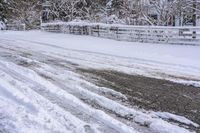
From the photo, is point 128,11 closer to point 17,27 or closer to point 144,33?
point 144,33

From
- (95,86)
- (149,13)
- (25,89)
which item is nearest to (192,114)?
(95,86)

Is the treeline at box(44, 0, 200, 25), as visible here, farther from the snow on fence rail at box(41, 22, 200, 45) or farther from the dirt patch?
the dirt patch

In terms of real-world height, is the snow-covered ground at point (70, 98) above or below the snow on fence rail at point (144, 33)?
below

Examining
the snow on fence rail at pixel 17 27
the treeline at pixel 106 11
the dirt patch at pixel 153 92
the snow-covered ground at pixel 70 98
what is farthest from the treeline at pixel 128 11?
the dirt patch at pixel 153 92

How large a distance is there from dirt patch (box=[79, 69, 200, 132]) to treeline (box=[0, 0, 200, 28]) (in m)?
18.8

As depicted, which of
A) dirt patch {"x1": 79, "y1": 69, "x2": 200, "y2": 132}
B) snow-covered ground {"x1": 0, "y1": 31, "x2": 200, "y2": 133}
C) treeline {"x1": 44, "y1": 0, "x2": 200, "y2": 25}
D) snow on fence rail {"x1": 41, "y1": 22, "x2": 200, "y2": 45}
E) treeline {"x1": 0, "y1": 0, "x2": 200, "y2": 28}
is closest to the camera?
snow-covered ground {"x1": 0, "y1": 31, "x2": 200, "y2": 133}

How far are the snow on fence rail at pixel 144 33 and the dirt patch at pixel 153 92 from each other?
415 inches

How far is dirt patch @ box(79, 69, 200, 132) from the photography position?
7407 millimetres

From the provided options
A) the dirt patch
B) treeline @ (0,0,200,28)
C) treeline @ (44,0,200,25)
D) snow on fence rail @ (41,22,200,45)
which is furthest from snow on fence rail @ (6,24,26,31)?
the dirt patch

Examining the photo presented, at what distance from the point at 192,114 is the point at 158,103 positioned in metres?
0.89

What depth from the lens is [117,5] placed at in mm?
38375

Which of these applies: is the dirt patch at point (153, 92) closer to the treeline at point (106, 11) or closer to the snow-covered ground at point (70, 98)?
the snow-covered ground at point (70, 98)

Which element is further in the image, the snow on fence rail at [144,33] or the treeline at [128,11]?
the treeline at [128,11]

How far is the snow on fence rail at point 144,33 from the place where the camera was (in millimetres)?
20906
